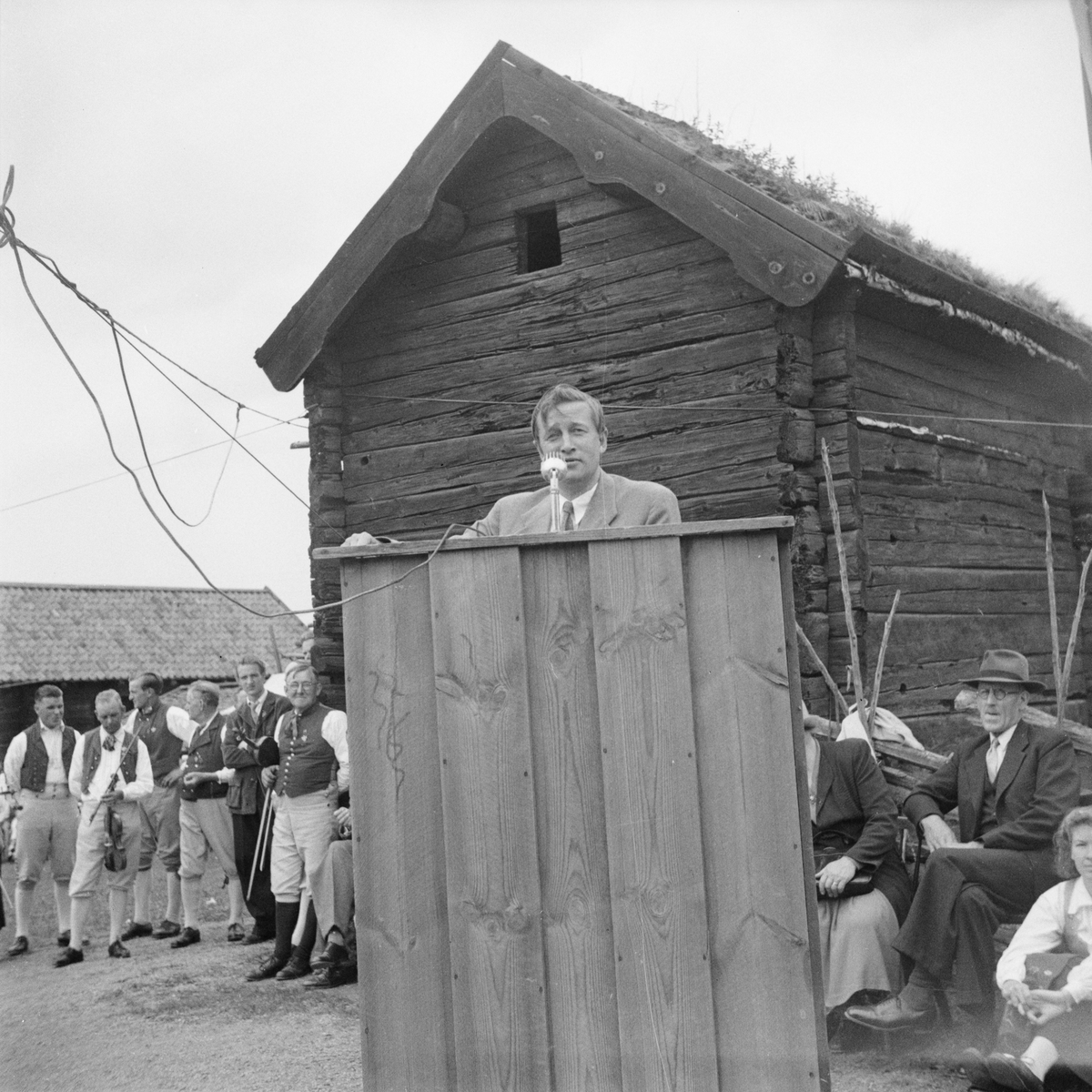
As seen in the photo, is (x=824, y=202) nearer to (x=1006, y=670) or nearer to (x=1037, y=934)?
(x=1006, y=670)

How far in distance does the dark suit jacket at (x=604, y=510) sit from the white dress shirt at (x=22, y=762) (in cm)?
762

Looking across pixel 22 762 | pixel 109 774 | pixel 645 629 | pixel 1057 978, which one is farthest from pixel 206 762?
pixel 645 629

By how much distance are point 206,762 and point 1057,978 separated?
699cm

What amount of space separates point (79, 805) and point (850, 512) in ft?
20.5

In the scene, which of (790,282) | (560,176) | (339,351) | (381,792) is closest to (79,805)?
(339,351)

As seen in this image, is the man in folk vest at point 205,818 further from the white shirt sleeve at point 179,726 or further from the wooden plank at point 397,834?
the wooden plank at point 397,834

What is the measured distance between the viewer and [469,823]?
103 inches

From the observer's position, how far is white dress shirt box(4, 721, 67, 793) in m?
10.2

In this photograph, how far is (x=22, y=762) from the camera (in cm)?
1016

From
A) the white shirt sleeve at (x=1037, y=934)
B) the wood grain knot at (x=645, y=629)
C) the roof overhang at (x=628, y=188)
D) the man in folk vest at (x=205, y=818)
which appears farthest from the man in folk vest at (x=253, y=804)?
the wood grain knot at (x=645, y=629)

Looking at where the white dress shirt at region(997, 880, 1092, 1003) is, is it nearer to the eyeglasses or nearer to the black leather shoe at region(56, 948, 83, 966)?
the eyeglasses

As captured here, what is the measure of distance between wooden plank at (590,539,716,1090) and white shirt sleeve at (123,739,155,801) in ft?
25.1

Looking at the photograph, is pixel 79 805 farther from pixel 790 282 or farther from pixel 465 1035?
pixel 465 1035

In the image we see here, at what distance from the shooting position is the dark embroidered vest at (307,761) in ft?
25.9
